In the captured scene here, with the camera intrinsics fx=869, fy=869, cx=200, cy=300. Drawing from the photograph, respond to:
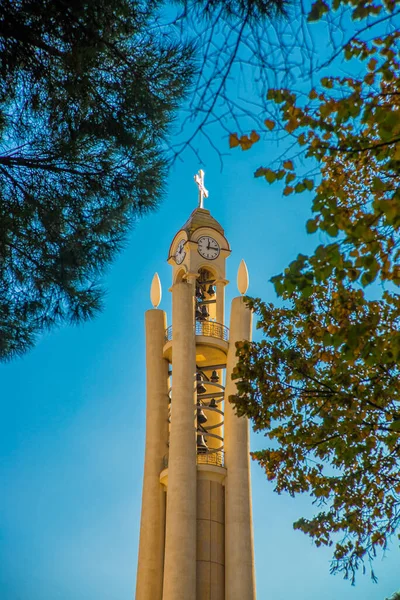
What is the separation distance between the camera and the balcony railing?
29.5m

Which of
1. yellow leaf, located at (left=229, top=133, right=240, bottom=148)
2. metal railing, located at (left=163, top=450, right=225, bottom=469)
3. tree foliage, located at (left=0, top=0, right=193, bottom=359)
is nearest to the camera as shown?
yellow leaf, located at (left=229, top=133, right=240, bottom=148)

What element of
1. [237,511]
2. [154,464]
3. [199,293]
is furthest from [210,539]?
[199,293]

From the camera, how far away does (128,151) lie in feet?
30.2

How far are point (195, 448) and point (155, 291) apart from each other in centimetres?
647

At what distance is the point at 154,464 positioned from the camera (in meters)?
27.6

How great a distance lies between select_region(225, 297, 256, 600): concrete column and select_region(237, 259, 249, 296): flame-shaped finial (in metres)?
2.73

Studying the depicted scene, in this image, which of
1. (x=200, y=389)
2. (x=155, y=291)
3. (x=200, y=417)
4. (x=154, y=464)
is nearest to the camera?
(x=154, y=464)

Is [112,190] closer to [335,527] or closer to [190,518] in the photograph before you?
[335,527]

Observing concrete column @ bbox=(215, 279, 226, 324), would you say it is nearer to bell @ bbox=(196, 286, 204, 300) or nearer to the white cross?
bell @ bbox=(196, 286, 204, 300)

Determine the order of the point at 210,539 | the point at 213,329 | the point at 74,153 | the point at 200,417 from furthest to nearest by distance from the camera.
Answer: the point at 213,329, the point at 200,417, the point at 210,539, the point at 74,153

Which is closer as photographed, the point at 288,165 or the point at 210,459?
the point at 288,165

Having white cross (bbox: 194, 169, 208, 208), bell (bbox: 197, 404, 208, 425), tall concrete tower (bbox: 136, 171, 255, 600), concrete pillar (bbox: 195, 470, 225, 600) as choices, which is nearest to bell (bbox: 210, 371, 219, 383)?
tall concrete tower (bbox: 136, 171, 255, 600)

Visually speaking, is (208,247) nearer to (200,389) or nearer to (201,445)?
(200,389)

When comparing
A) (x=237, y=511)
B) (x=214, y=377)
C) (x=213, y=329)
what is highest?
(x=213, y=329)
